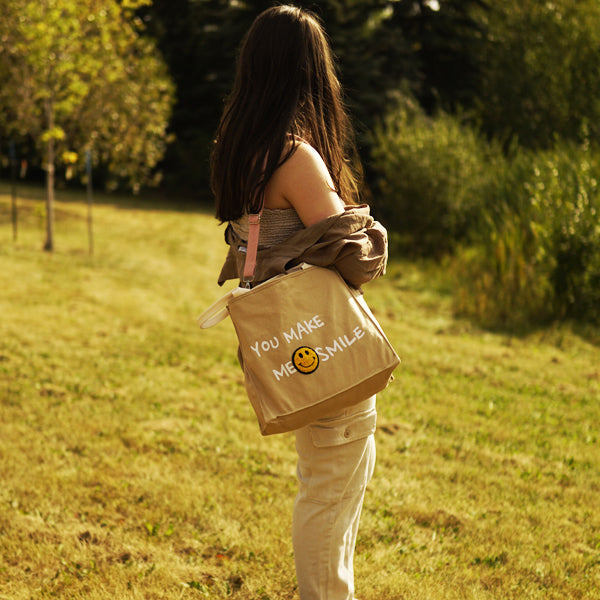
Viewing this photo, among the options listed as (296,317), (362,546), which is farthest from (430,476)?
(296,317)

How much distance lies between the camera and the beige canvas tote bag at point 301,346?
192 cm

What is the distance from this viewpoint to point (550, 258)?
339 inches

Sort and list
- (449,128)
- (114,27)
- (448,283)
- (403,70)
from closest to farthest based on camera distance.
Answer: (448,283), (114,27), (449,128), (403,70)

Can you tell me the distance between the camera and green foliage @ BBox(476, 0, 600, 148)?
15.7 metres

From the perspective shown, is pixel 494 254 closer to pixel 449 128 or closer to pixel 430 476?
pixel 449 128

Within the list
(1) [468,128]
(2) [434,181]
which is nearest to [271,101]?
(2) [434,181]

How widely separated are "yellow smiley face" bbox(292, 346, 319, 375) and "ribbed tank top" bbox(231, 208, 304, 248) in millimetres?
375

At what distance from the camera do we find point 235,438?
453 centimetres

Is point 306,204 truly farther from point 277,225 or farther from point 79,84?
point 79,84

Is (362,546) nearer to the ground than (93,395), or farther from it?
farther from it

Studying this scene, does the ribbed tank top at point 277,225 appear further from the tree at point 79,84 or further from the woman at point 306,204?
the tree at point 79,84

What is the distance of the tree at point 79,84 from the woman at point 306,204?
1006 centimetres

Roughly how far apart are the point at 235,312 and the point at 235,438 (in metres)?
2.76

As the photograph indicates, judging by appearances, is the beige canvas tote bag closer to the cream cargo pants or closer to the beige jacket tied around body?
the beige jacket tied around body
